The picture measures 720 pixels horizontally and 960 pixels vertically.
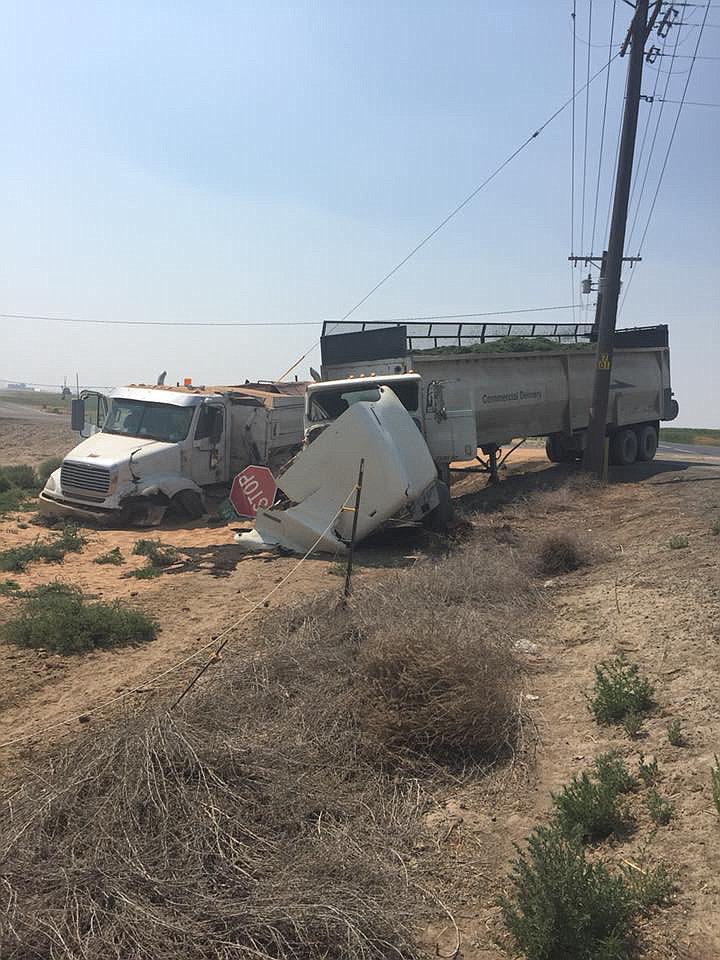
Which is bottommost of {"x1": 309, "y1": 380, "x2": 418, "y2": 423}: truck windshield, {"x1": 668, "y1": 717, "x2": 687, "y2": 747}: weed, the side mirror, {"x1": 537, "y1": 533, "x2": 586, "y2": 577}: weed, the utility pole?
{"x1": 668, "y1": 717, "x2": 687, "y2": 747}: weed

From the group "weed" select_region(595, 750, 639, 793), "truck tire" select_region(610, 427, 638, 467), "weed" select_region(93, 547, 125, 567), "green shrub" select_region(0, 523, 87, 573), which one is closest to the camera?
"weed" select_region(595, 750, 639, 793)

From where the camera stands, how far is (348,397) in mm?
13445

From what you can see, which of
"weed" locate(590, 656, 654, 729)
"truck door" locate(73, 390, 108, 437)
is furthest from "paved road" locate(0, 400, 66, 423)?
"weed" locate(590, 656, 654, 729)

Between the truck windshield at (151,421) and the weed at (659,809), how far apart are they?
12740 mm

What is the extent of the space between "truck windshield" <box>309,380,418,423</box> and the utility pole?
20.5 ft

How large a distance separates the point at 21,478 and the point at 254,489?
1023 centimetres

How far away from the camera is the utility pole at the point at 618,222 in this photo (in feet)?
56.6

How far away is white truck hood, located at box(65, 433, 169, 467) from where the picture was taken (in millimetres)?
14509

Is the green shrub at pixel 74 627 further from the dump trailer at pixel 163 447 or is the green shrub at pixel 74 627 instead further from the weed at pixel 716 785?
the dump trailer at pixel 163 447

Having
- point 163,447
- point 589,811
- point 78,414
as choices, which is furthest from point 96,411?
point 589,811

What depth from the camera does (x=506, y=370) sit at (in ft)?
55.3

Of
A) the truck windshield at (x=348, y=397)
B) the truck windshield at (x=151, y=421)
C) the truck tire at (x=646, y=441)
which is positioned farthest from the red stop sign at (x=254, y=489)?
the truck tire at (x=646, y=441)

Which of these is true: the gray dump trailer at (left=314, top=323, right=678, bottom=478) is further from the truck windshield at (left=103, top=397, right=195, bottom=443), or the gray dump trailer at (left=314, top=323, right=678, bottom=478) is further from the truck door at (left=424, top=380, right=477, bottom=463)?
the truck windshield at (left=103, top=397, right=195, bottom=443)

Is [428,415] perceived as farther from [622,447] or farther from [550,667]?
[622,447]
